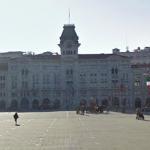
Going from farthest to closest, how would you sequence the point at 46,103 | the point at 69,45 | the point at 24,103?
the point at 69,45 → the point at 46,103 → the point at 24,103

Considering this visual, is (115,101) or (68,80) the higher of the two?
(68,80)

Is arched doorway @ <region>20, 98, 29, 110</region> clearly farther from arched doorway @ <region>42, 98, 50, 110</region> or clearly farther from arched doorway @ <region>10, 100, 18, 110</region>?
arched doorway @ <region>42, 98, 50, 110</region>

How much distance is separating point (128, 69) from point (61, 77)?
1926 centimetres

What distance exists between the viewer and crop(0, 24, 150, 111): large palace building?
5955 inches

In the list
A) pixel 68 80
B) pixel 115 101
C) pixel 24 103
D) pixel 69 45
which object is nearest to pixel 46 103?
pixel 24 103

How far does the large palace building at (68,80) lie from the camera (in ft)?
496

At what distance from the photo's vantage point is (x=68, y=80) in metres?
153

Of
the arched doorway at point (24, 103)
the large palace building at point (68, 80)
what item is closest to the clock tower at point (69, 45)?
the large palace building at point (68, 80)

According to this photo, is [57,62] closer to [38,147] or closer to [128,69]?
[128,69]

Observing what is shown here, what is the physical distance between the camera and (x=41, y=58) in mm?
153125

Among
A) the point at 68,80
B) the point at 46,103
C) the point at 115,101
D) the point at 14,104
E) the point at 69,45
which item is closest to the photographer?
the point at 14,104

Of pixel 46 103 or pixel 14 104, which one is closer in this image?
pixel 14 104

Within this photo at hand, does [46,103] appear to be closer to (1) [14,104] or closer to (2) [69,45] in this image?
(1) [14,104]

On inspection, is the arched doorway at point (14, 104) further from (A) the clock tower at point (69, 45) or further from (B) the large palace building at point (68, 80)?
(A) the clock tower at point (69, 45)
